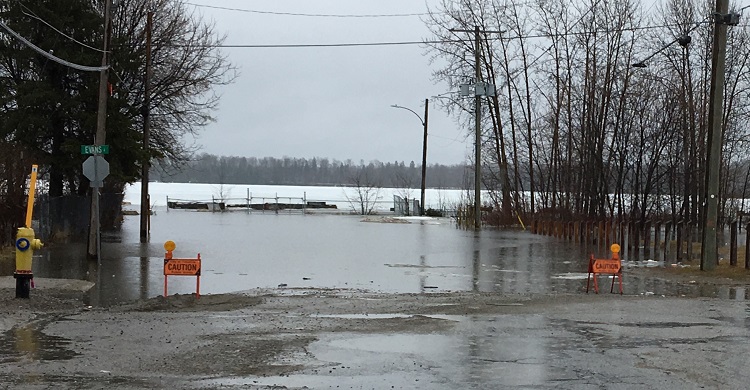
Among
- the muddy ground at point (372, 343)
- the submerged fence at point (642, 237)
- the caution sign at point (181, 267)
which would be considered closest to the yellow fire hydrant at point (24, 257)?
the muddy ground at point (372, 343)

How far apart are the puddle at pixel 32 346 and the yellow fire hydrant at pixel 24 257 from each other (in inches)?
106

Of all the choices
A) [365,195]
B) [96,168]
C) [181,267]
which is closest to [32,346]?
[181,267]

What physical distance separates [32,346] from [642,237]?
28.6 meters

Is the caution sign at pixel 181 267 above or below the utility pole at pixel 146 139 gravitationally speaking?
below

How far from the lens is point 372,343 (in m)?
11.1

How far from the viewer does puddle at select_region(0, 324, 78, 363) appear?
992cm

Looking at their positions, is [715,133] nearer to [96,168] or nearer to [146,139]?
[96,168]

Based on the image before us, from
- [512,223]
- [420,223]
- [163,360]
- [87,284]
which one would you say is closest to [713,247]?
[87,284]

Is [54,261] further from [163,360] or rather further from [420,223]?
[420,223]

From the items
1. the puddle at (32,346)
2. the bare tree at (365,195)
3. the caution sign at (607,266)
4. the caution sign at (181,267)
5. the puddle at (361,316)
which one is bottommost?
the puddle at (32,346)

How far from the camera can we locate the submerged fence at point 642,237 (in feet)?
86.0

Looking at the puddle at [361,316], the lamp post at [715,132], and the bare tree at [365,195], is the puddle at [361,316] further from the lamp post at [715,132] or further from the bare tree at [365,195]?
the bare tree at [365,195]

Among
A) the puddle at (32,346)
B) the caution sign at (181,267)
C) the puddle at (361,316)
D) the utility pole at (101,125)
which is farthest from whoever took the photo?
the utility pole at (101,125)

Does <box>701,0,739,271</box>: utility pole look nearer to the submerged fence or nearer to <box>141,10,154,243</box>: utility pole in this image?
the submerged fence
